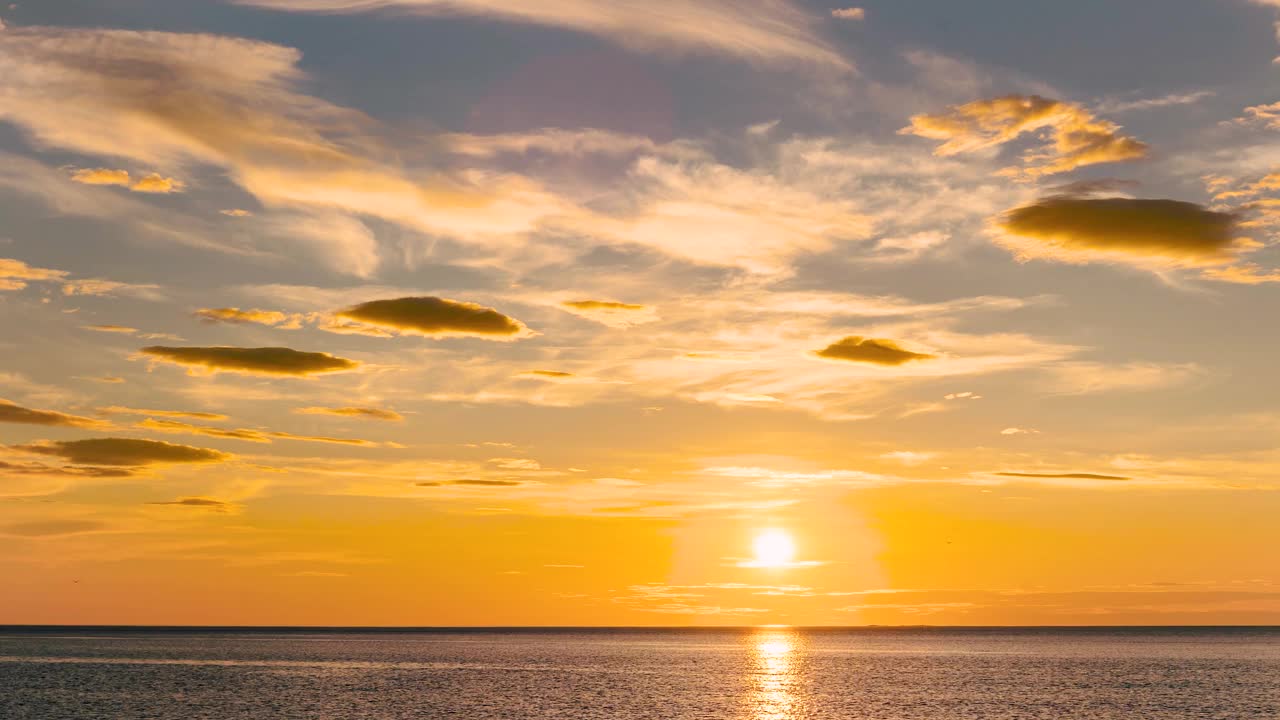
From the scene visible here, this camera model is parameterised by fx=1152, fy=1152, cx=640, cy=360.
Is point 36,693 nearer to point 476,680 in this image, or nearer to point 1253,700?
point 476,680

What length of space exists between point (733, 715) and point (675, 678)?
225 feet

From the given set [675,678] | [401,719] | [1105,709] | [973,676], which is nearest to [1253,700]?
[1105,709]

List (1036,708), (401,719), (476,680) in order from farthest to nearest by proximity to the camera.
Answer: (476,680) < (1036,708) < (401,719)

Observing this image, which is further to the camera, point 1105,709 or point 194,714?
point 1105,709

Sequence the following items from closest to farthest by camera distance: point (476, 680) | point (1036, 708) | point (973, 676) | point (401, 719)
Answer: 1. point (401, 719)
2. point (1036, 708)
3. point (476, 680)
4. point (973, 676)

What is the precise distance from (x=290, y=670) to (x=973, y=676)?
115393mm

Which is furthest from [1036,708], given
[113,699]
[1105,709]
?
A: [113,699]

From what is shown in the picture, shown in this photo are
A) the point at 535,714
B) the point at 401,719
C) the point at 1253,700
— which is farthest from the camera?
the point at 1253,700

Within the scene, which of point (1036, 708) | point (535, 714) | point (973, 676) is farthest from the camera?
point (973, 676)

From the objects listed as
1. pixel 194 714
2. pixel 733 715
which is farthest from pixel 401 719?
pixel 733 715

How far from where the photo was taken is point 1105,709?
414ft

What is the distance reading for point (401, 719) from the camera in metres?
107

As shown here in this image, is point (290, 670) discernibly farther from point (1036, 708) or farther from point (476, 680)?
point (1036, 708)

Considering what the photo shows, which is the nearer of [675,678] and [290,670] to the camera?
[675,678]
